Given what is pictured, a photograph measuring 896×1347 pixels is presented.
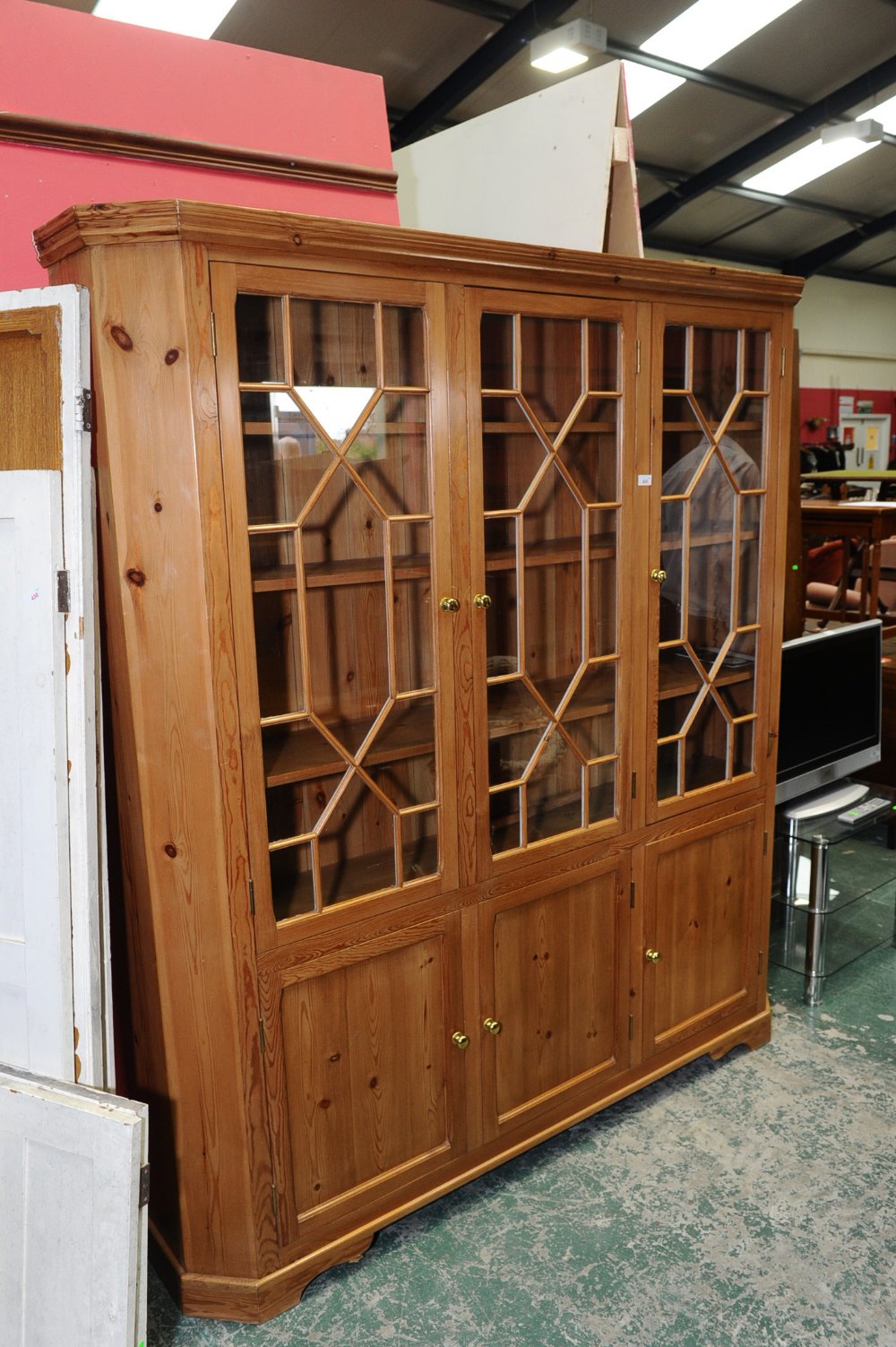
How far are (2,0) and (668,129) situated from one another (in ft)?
20.3

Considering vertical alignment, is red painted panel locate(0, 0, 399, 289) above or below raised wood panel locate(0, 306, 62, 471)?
above

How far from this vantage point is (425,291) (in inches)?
71.2

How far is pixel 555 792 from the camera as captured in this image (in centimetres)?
220

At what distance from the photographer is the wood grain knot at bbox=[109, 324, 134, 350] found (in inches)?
62.1

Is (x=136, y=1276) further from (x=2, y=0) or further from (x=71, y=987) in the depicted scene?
(x=2, y=0)

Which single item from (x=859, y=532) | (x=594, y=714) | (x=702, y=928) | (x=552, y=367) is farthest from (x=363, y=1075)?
(x=859, y=532)

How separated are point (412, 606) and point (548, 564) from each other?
0.35m

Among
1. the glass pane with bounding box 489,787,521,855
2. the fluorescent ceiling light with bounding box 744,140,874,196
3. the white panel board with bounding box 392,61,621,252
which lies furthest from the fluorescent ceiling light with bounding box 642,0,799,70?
the glass pane with bounding box 489,787,521,855

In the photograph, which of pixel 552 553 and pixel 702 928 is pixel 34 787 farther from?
pixel 702 928

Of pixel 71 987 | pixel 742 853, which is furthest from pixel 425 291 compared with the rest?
pixel 742 853

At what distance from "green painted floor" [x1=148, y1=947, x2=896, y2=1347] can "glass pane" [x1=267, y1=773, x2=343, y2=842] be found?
943 mm

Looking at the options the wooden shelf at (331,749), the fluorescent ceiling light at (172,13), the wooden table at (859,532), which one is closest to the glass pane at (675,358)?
the wooden shelf at (331,749)

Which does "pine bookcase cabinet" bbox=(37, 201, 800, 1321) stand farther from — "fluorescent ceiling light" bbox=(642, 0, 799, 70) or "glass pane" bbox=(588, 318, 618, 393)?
"fluorescent ceiling light" bbox=(642, 0, 799, 70)

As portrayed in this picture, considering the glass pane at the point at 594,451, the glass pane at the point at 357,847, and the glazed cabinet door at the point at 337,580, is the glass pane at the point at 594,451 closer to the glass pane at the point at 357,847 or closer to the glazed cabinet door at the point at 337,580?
the glazed cabinet door at the point at 337,580
